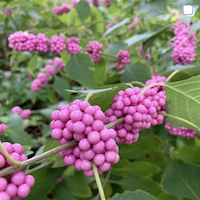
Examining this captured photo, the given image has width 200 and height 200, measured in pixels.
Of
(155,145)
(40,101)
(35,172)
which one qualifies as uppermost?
(35,172)

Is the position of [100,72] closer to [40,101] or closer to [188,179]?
[188,179]

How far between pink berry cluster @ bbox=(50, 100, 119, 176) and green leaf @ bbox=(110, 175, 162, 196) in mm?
639

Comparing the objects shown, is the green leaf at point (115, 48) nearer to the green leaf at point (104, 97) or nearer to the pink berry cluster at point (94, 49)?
the pink berry cluster at point (94, 49)

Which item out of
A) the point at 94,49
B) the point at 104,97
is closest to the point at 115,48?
the point at 94,49

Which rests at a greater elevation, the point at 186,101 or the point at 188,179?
the point at 186,101

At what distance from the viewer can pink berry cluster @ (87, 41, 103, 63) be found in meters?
0.97

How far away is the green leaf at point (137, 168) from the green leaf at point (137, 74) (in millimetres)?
398

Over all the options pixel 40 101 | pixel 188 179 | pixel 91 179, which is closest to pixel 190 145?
pixel 188 179

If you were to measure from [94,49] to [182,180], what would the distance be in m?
0.68

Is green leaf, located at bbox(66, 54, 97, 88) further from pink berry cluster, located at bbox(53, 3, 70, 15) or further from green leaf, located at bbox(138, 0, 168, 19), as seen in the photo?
pink berry cluster, located at bbox(53, 3, 70, 15)

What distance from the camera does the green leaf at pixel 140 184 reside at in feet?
2.91

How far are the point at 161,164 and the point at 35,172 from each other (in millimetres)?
719

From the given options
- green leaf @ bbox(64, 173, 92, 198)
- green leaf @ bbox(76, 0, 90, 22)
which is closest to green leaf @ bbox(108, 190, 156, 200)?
green leaf @ bbox(64, 173, 92, 198)

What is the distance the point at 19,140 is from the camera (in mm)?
909
